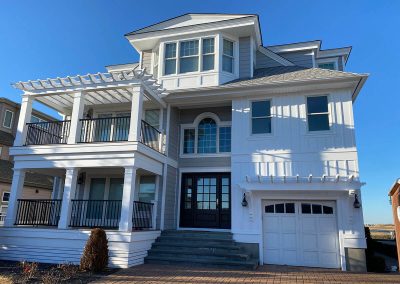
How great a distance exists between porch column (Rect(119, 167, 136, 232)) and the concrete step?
1304 millimetres

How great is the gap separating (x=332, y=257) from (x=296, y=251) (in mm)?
1029

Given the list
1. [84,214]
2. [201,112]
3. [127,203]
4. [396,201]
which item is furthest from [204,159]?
[396,201]

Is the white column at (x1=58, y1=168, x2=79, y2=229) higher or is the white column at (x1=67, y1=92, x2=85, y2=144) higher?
the white column at (x1=67, y1=92, x2=85, y2=144)

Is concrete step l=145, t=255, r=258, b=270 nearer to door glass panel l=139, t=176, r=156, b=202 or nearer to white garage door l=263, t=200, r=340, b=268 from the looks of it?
white garage door l=263, t=200, r=340, b=268

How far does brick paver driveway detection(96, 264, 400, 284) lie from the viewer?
6957mm

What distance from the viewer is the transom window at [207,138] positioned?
1140 cm

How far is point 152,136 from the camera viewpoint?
1105 centimetres

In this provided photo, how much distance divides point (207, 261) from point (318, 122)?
5.68 m

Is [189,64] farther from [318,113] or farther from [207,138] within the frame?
[318,113]

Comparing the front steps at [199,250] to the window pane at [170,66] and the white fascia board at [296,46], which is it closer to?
the window pane at [170,66]

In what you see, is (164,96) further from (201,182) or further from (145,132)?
(201,182)

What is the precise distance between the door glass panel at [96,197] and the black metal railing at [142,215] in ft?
7.27

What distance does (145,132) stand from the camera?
10.6m

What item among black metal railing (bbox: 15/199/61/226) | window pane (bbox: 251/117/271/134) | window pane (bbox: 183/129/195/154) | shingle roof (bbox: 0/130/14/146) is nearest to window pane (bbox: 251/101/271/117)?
window pane (bbox: 251/117/271/134)
